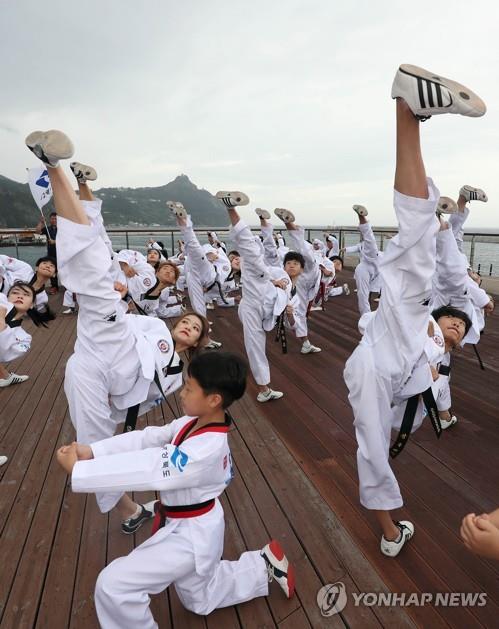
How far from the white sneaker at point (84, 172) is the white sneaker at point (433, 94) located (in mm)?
2510

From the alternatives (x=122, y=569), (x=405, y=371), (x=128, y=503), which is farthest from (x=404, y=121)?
(x=128, y=503)

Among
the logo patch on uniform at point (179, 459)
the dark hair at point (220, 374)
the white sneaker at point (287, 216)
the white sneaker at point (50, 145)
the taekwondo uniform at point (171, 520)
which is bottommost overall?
the taekwondo uniform at point (171, 520)

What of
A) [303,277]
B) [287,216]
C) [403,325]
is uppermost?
[287,216]

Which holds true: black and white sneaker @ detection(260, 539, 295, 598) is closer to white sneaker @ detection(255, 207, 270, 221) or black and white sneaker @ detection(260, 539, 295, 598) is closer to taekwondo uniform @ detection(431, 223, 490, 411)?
taekwondo uniform @ detection(431, 223, 490, 411)

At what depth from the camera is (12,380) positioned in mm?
4797

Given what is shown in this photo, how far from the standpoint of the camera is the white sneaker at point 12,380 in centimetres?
473

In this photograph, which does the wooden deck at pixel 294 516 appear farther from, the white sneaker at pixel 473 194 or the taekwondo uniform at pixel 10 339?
the white sneaker at pixel 473 194

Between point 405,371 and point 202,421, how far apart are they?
106cm

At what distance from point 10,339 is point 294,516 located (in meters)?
2.75

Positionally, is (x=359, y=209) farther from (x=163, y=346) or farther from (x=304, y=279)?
(x=163, y=346)

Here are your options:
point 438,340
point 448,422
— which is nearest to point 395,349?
point 438,340

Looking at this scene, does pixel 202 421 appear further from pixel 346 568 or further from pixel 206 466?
pixel 346 568

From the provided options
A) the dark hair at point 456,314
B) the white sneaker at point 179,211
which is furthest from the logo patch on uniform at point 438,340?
the white sneaker at point 179,211

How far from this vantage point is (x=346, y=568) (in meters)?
2.11
